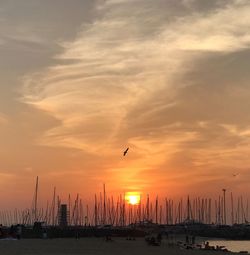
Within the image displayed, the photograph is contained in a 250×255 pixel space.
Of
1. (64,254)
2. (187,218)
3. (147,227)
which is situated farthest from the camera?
(187,218)

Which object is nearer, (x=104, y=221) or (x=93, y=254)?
(x=93, y=254)

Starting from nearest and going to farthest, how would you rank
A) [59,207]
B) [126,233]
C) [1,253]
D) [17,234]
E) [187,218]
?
[1,253], [17,234], [126,233], [59,207], [187,218]

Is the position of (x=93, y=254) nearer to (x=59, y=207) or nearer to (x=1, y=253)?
(x=1, y=253)

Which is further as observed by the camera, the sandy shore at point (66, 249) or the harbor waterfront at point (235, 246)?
the harbor waterfront at point (235, 246)

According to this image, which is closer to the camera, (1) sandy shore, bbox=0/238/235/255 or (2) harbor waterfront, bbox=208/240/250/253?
(1) sandy shore, bbox=0/238/235/255

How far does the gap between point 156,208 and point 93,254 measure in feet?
429

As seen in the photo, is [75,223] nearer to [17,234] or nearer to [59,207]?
[59,207]

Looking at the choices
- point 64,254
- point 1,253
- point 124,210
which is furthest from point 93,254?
point 124,210

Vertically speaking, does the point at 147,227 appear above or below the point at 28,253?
above

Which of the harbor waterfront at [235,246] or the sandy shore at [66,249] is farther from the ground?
the harbor waterfront at [235,246]

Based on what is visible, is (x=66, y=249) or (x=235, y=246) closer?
(x=66, y=249)

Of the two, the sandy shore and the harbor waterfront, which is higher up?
the harbor waterfront

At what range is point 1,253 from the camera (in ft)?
138

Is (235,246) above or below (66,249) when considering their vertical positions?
above
